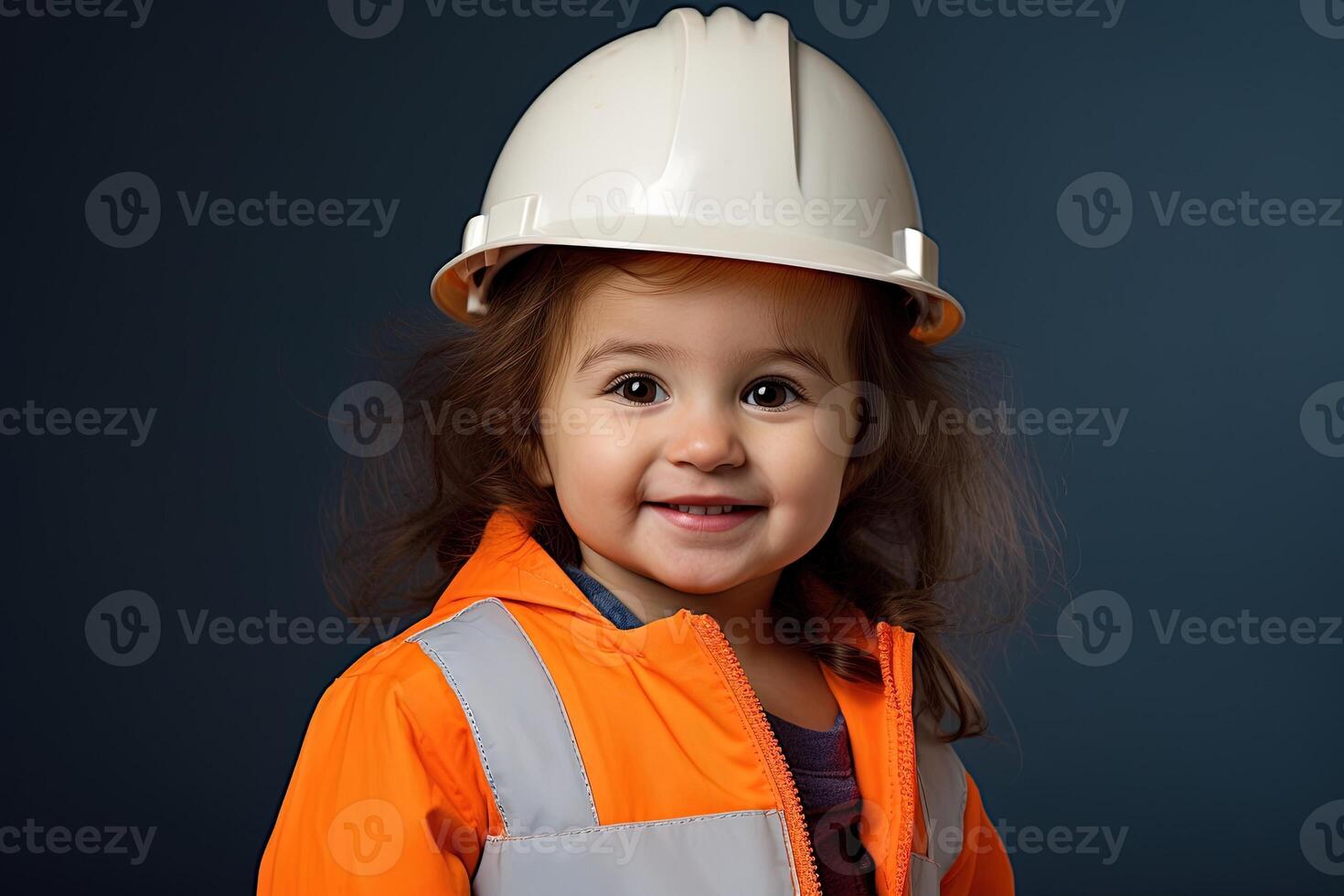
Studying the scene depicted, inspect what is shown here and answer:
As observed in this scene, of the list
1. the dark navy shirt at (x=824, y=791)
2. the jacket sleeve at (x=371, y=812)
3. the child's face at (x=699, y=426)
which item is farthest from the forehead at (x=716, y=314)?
the jacket sleeve at (x=371, y=812)

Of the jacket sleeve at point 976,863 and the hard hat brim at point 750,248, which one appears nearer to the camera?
the hard hat brim at point 750,248

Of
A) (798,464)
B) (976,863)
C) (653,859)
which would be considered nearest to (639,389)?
(798,464)

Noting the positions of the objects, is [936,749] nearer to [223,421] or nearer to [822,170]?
[822,170]

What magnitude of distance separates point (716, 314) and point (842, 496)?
0.44 meters

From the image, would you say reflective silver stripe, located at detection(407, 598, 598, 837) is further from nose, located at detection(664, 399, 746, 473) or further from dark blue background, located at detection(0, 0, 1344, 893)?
dark blue background, located at detection(0, 0, 1344, 893)

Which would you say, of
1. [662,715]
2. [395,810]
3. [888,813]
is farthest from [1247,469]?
[395,810]

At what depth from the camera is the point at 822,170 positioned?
63.5 inches

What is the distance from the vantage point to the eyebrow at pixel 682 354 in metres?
1.54

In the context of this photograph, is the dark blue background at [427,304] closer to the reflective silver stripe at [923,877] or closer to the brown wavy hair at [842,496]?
the brown wavy hair at [842,496]

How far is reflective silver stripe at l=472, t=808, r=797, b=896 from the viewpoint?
1.45 meters

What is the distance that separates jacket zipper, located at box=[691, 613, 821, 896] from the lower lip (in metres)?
0.09

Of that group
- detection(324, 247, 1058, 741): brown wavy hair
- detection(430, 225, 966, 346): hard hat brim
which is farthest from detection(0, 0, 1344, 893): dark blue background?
detection(430, 225, 966, 346): hard hat brim

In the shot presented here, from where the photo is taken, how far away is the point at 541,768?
1471 millimetres

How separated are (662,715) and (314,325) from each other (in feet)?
5.13
